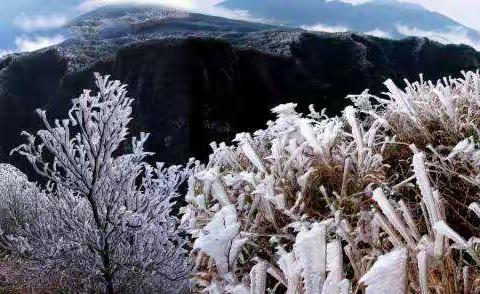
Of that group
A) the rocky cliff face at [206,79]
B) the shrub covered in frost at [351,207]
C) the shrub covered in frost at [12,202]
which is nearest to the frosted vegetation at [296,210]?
the shrub covered in frost at [351,207]

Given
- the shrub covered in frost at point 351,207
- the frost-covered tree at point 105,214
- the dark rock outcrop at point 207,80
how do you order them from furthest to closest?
1. the dark rock outcrop at point 207,80
2. the frost-covered tree at point 105,214
3. the shrub covered in frost at point 351,207

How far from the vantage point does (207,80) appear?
1177cm

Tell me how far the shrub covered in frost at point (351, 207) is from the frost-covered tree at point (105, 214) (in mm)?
293

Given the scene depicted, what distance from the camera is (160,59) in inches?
465

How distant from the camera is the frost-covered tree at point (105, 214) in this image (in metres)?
1.67

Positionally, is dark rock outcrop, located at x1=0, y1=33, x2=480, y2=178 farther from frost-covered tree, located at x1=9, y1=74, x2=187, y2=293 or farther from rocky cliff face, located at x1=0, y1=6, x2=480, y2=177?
frost-covered tree, located at x1=9, y1=74, x2=187, y2=293

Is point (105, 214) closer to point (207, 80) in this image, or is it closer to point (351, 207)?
point (351, 207)

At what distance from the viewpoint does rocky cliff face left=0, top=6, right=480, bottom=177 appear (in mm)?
11102

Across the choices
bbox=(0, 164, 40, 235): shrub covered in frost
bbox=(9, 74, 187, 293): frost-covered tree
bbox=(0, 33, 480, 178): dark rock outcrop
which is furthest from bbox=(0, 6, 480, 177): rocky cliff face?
bbox=(9, 74, 187, 293): frost-covered tree

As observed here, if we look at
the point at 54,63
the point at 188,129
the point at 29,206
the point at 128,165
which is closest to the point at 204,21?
the point at 188,129

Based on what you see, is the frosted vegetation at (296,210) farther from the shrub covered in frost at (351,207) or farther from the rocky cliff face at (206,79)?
the rocky cliff face at (206,79)

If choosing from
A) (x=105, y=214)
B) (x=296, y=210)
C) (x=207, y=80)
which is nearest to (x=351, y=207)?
(x=296, y=210)

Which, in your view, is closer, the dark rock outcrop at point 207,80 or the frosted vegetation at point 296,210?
the frosted vegetation at point 296,210

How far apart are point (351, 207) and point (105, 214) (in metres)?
0.90
